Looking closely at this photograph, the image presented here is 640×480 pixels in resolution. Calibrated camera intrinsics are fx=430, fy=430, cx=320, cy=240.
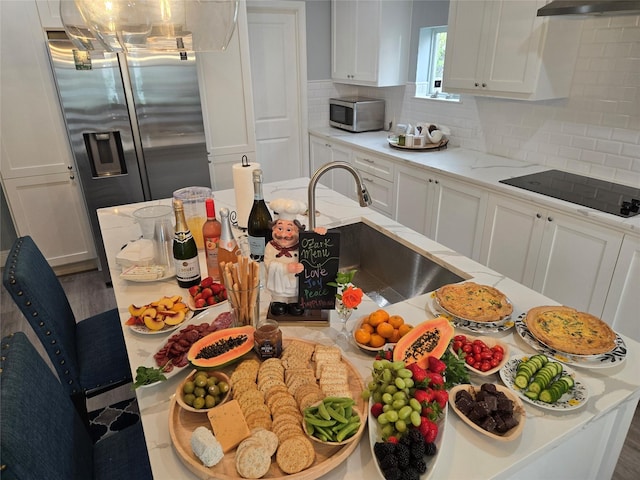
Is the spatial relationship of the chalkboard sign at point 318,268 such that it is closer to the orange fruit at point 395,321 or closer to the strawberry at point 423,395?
the orange fruit at point 395,321

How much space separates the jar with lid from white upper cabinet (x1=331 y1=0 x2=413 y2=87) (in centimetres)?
337

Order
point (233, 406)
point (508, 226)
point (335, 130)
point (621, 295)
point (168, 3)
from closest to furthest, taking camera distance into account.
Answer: point (233, 406)
point (168, 3)
point (621, 295)
point (508, 226)
point (335, 130)

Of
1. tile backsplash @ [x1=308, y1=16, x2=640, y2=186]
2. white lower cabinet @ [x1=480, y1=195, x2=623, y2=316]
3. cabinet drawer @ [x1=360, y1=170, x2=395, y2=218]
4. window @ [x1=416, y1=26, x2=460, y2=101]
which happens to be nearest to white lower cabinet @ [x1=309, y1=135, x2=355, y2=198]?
cabinet drawer @ [x1=360, y1=170, x2=395, y2=218]

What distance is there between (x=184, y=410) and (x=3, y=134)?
2.97 metres

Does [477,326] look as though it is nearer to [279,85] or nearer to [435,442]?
[435,442]

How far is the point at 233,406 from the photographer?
1005 mm

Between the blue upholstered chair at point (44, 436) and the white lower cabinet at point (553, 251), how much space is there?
90.7 inches

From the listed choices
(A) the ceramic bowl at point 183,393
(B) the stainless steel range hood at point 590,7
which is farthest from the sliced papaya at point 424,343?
(B) the stainless steel range hood at point 590,7

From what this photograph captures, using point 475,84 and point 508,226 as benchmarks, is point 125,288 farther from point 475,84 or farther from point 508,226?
point 475,84

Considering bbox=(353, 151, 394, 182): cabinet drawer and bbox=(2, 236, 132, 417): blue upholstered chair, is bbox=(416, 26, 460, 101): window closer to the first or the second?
bbox=(353, 151, 394, 182): cabinet drawer

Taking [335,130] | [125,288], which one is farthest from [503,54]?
[125,288]

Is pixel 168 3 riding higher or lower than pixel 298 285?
higher

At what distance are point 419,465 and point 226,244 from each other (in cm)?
100

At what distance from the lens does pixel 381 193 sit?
3818 millimetres
